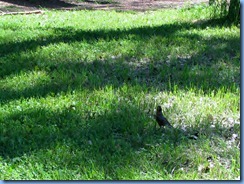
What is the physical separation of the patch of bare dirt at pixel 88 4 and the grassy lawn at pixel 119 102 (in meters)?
5.58

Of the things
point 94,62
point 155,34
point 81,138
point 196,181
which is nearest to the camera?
point 196,181

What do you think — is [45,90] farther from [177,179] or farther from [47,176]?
[177,179]

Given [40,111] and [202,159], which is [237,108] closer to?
[202,159]

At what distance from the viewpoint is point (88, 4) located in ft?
55.8

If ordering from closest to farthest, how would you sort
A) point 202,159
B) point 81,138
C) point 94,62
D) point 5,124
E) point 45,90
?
point 202,159
point 81,138
point 5,124
point 45,90
point 94,62

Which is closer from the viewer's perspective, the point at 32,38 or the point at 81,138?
the point at 81,138

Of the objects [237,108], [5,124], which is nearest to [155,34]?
[237,108]

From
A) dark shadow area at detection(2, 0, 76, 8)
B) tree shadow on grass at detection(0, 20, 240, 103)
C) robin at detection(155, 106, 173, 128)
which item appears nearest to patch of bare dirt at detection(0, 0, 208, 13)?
dark shadow area at detection(2, 0, 76, 8)

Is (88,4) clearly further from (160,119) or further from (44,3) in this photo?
Result: (160,119)

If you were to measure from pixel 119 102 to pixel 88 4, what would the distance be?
40.0 feet

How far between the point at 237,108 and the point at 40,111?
1.90m

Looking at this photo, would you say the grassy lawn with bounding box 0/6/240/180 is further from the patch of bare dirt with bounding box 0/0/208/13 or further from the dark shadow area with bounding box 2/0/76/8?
the dark shadow area with bounding box 2/0/76/8

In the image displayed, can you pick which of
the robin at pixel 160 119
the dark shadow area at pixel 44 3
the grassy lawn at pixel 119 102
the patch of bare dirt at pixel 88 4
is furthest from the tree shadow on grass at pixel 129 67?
the dark shadow area at pixel 44 3

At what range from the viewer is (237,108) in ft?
16.2
